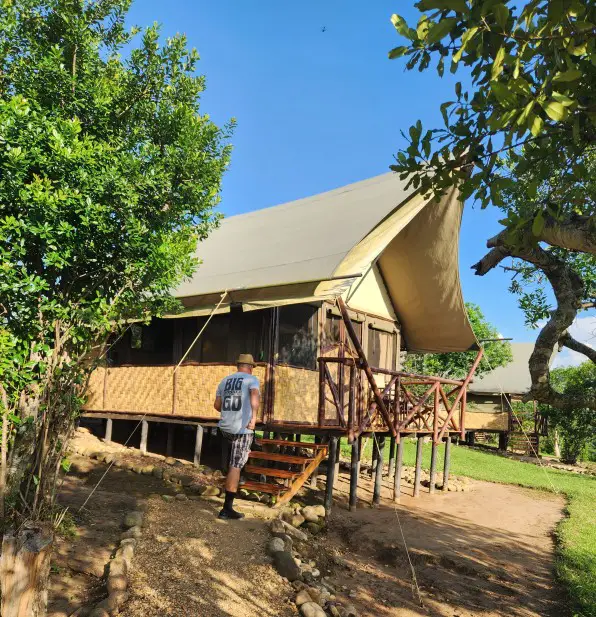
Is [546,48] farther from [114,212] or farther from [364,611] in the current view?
[364,611]

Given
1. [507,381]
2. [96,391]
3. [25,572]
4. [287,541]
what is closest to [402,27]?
[25,572]

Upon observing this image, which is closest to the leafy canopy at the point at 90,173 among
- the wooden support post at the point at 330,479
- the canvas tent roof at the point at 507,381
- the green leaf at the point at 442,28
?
the green leaf at the point at 442,28

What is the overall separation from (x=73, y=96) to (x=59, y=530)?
143 inches

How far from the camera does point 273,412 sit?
327 inches

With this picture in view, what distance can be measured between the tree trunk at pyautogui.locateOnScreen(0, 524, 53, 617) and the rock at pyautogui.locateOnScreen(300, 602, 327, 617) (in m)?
1.93

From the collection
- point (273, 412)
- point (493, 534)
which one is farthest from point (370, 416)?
point (493, 534)

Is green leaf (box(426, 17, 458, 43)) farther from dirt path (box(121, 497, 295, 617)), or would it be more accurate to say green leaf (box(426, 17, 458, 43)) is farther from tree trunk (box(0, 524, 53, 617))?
dirt path (box(121, 497, 295, 617))

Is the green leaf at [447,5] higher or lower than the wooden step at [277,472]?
higher

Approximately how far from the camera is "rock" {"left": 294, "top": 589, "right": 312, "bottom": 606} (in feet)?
14.4

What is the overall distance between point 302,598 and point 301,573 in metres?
0.59

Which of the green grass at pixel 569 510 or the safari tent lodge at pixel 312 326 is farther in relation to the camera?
the safari tent lodge at pixel 312 326

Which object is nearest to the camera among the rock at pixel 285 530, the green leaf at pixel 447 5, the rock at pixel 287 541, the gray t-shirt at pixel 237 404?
the green leaf at pixel 447 5

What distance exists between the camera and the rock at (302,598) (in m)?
4.38

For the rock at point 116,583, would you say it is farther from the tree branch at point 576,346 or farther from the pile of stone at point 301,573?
the tree branch at point 576,346
